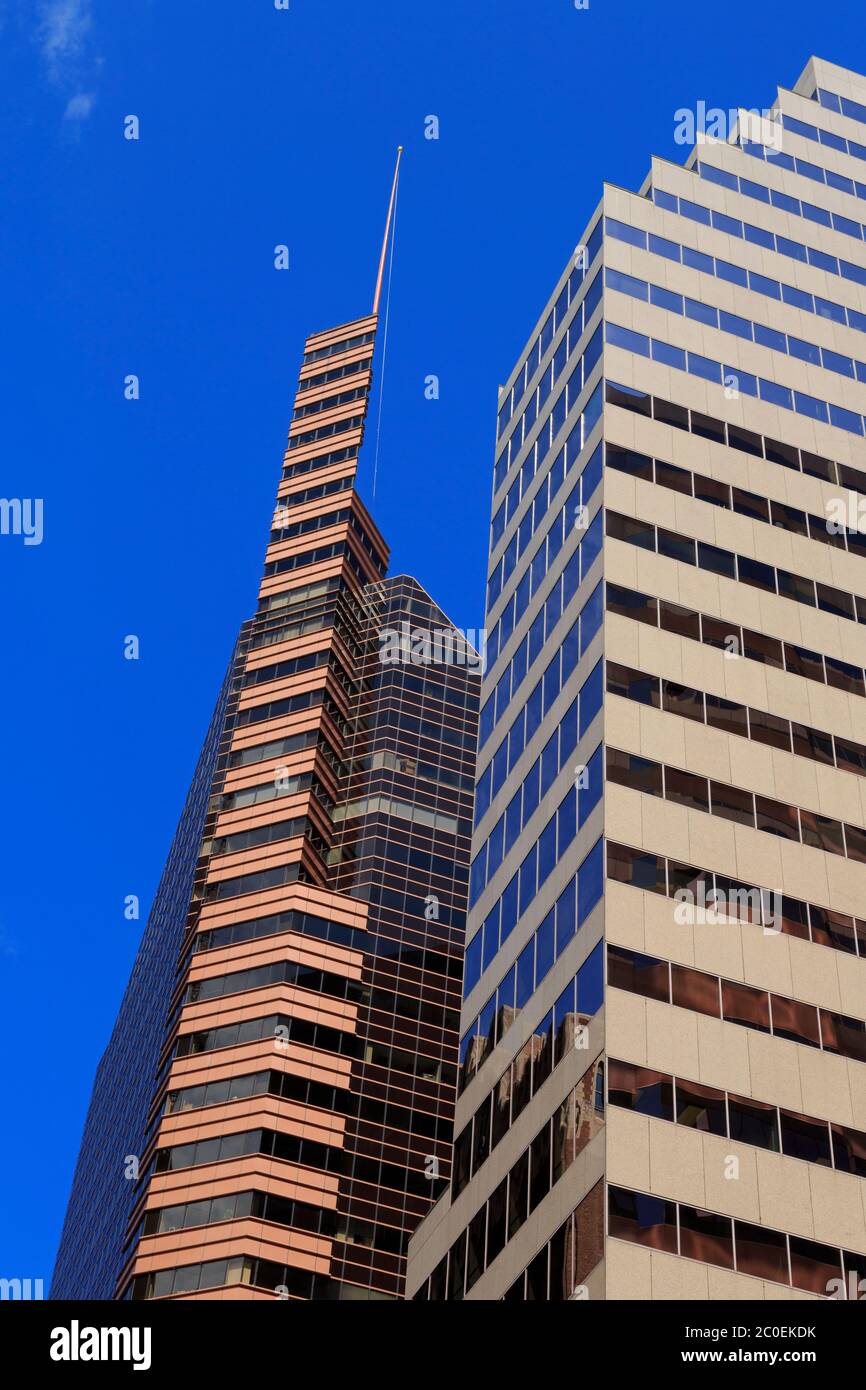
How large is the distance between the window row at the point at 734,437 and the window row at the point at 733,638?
1040cm

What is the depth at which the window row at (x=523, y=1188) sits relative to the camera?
49.4 metres

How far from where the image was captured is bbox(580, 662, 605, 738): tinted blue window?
59.5 metres

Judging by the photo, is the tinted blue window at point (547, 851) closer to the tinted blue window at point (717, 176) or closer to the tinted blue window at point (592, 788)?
the tinted blue window at point (592, 788)

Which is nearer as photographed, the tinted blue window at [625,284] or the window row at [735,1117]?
the window row at [735,1117]

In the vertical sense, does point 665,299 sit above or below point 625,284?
below

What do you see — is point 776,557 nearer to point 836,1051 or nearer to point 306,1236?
point 836,1051

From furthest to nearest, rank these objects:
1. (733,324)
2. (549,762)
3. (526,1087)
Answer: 1. (733,324)
2. (549,762)
3. (526,1087)

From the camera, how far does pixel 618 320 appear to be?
73.8 m

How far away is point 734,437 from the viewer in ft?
233

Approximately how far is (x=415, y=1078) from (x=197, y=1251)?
18270 millimetres

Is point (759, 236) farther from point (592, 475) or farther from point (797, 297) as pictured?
point (592, 475)

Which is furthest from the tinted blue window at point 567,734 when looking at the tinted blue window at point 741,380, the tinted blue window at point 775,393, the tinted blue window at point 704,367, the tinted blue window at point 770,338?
the tinted blue window at point 770,338

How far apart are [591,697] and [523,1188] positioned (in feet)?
55.8

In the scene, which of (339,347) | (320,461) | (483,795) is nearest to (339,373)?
(339,347)
